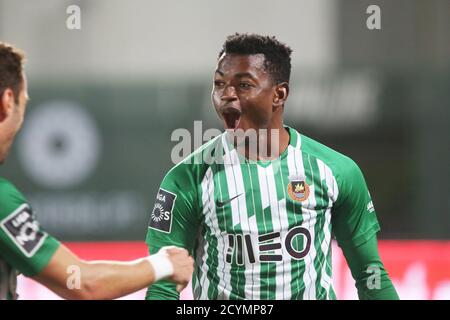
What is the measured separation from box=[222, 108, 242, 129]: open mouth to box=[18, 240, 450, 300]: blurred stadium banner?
46.9 inches

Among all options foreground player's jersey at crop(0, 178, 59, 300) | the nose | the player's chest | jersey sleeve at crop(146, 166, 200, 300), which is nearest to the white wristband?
jersey sleeve at crop(146, 166, 200, 300)

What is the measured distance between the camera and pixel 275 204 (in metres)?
4.18

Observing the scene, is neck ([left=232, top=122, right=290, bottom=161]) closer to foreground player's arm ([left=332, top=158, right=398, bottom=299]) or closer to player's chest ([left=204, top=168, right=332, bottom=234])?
player's chest ([left=204, top=168, right=332, bottom=234])

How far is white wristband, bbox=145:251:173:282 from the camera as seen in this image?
12.9 feet

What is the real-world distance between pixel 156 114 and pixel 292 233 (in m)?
5.19

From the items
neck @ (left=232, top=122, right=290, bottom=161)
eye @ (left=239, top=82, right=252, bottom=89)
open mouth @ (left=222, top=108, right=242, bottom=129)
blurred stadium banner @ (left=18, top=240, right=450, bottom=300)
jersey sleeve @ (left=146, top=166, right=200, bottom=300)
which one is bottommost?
blurred stadium banner @ (left=18, top=240, right=450, bottom=300)

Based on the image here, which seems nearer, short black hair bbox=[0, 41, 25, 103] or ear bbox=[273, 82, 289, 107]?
short black hair bbox=[0, 41, 25, 103]

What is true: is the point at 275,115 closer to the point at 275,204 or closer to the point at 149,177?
the point at 275,204

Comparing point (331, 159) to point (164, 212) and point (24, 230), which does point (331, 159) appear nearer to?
point (164, 212)

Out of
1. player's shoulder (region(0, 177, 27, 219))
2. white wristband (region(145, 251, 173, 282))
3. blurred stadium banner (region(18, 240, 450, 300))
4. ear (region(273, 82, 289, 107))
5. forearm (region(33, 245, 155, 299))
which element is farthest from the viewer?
blurred stadium banner (region(18, 240, 450, 300))

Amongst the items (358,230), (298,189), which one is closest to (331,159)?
(298,189)

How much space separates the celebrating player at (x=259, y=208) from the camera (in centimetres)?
414

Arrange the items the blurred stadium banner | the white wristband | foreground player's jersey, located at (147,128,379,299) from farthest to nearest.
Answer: the blurred stadium banner
foreground player's jersey, located at (147,128,379,299)
the white wristband

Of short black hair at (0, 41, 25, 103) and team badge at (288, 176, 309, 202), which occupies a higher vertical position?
short black hair at (0, 41, 25, 103)
